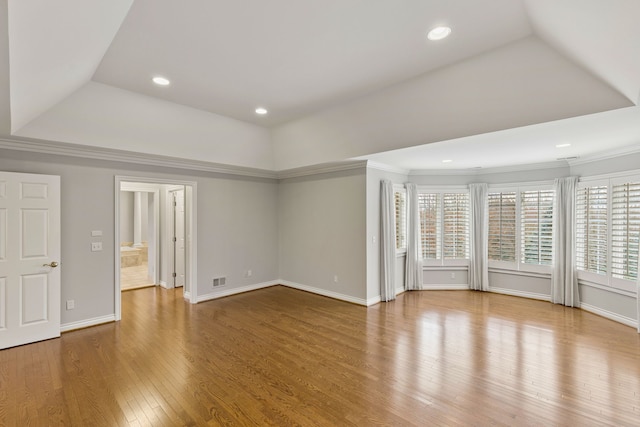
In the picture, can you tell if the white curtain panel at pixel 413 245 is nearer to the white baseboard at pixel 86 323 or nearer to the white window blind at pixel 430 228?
the white window blind at pixel 430 228

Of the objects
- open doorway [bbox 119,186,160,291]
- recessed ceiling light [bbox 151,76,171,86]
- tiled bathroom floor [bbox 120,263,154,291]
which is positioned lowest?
tiled bathroom floor [bbox 120,263,154,291]

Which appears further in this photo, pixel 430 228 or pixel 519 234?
pixel 430 228

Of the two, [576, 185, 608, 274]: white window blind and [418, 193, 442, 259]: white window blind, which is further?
[418, 193, 442, 259]: white window blind

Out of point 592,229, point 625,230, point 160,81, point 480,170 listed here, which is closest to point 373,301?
point 480,170

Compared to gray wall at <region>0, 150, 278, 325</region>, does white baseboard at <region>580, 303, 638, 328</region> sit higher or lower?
lower

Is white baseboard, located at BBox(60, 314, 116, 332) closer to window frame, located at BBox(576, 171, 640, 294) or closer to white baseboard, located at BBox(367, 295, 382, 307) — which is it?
white baseboard, located at BBox(367, 295, 382, 307)

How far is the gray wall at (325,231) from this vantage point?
5570mm

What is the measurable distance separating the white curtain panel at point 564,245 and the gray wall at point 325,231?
11.9 ft

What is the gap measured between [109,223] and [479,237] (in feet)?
23.0

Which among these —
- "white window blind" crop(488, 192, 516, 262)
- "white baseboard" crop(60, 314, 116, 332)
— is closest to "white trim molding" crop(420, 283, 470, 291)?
"white window blind" crop(488, 192, 516, 262)

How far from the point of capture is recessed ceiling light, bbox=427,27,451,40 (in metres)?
2.63

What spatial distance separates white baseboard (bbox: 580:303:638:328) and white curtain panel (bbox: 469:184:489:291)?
1.65 m

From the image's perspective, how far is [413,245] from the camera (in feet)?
21.4

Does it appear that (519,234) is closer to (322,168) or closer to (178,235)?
(322,168)
